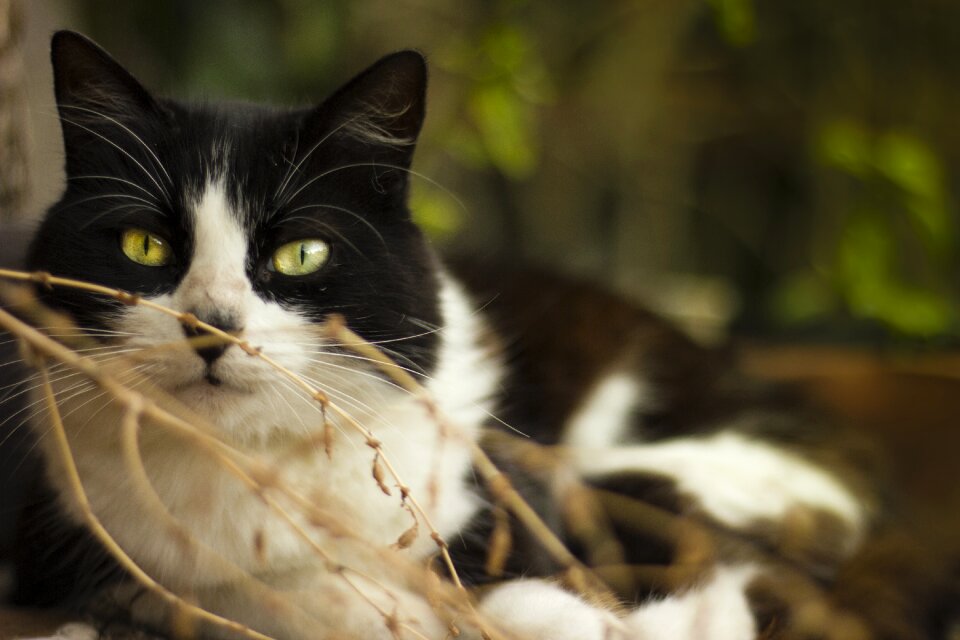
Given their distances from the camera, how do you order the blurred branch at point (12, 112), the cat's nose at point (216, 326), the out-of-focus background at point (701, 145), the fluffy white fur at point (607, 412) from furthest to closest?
the out-of-focus background at point (701, 145) → the fluffy white fur at point (607, 412) → the blurred branch at point (12, 112) → the cat's nose at point (216, 326)

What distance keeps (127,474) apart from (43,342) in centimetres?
31

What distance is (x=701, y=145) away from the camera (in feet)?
9.00

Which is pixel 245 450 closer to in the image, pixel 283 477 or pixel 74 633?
pixel 283 477

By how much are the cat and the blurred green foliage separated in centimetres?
98

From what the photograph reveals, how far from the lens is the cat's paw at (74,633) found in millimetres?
837

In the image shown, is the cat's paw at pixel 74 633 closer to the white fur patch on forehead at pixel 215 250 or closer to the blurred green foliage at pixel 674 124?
the white fur patch on forehead at pixel 215 250

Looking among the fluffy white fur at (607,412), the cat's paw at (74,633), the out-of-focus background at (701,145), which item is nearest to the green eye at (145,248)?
the cat's paw at (74,633)

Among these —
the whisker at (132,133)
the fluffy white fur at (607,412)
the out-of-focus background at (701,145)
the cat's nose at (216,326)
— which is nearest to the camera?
the cat's nose at (216,326)

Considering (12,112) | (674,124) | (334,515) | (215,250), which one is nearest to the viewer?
(334,515)

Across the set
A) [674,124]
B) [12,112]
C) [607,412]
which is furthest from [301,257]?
[674,124]

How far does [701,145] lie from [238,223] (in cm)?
217

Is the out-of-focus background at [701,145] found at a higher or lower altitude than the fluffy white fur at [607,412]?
higher

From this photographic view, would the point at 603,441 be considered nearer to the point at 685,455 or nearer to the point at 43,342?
the point at 685,455

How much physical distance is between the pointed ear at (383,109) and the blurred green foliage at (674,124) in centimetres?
95
